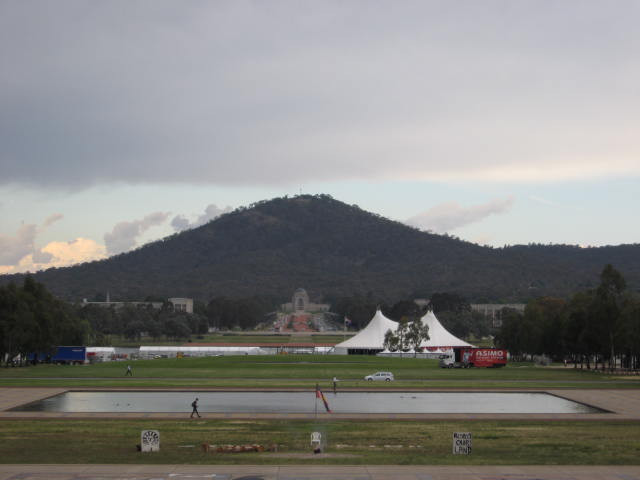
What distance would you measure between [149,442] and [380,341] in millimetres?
96217

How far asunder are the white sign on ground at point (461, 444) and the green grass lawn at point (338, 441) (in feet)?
1.12

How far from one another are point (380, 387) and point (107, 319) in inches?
5290

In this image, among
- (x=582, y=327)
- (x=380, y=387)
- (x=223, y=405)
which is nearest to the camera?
(x=223, y=405)

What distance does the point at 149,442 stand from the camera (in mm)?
28656

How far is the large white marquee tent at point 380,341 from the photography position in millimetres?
121938

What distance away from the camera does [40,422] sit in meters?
36.2

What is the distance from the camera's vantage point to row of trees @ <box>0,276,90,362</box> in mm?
82500

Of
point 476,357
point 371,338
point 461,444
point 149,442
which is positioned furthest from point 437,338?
point 149,442

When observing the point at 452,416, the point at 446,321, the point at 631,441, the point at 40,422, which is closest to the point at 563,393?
the point at 452,416

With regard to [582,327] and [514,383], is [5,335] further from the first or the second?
[582,327]

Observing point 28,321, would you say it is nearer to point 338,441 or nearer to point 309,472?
point 338,441

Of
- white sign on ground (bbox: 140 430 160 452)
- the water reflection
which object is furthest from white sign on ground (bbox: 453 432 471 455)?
the water reflection

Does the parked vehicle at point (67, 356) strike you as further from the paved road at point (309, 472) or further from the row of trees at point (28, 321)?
the paved road at point (309, 472)

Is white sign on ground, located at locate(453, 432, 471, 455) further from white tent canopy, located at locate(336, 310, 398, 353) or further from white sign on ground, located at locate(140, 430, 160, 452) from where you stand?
white tent canopy, located at locate(336, 310, 398, 353)
